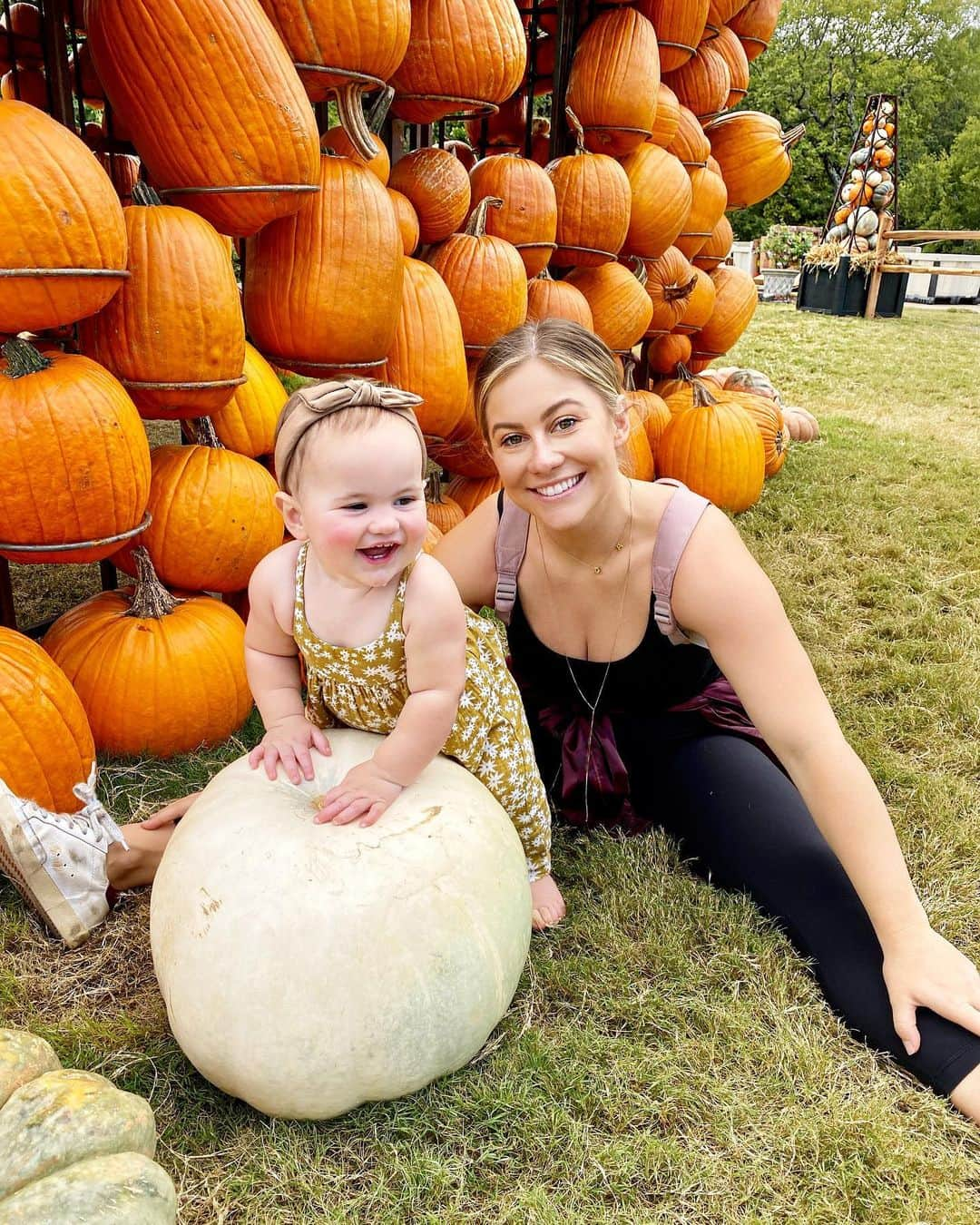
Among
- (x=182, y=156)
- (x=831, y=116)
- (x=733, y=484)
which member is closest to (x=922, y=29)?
(x=831, y=116)

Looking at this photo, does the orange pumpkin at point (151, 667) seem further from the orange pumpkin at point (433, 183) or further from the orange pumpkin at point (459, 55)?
the orange pumpkin at point (459, 55)

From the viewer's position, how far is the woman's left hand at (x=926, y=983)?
1.68 meters

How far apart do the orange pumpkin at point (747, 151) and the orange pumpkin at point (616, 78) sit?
4.30ft

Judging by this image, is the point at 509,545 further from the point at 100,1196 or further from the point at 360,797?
the point at 100,1196

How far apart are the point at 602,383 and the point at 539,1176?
55.2 inches

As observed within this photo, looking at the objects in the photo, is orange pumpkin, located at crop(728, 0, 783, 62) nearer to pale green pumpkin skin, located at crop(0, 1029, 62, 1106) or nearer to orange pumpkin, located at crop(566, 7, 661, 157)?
orange pumpkin, located at crop(566, 7, 661, 157)

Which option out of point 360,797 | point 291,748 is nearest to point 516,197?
point 291,748

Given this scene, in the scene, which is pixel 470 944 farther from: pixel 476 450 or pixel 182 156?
pixel 476 450

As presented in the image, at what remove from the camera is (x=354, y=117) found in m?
2.74

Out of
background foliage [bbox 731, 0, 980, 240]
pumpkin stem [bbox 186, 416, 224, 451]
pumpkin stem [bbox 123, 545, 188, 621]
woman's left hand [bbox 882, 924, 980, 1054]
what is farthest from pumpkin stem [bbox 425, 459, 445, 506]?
background foliage [bbox 731, 0, 980, 240]

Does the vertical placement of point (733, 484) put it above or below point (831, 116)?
below

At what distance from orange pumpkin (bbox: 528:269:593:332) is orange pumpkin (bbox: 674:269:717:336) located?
4.52 feet

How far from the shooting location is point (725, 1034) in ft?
5.88

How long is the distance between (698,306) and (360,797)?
449cm
